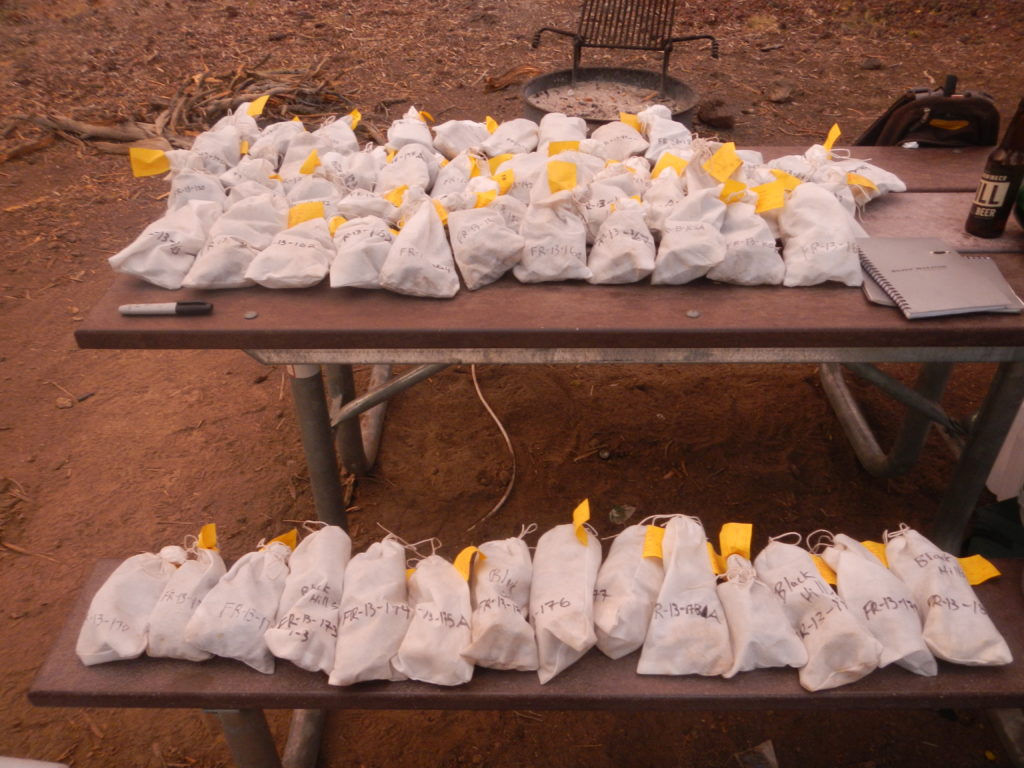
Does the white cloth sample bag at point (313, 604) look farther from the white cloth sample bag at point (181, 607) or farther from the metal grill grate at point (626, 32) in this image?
the metal grill grate at point (626, 32)

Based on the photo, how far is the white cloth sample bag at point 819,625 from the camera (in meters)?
1.35

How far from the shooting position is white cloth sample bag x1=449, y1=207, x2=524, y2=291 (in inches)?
68.4

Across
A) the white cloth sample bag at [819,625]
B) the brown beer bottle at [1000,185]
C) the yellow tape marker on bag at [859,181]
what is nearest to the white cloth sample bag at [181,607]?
the white cloth sample bag at [819,625]

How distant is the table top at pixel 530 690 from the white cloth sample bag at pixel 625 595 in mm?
45

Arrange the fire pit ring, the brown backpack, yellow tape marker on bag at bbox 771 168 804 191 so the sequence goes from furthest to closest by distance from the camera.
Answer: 1. the fire pit ring
2. the brown backpack
3. yellow tape marker on bag at bbox 771 168 804 191

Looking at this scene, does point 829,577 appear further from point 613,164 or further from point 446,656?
point 613,164

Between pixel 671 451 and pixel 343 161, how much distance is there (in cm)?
151

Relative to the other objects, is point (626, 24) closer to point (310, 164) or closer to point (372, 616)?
point (310, 164)

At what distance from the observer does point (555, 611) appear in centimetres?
142

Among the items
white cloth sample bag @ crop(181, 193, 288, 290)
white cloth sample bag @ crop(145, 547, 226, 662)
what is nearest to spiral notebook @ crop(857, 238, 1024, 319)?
white cloth sample bag @ crop(181, 193, 288, 290)

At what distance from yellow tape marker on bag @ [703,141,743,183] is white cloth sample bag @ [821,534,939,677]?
0.86m

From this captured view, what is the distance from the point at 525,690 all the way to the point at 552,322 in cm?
70

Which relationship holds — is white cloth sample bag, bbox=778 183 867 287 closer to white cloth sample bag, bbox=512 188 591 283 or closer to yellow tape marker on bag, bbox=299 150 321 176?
white cloth sample bag, bbox=512 188 591 283

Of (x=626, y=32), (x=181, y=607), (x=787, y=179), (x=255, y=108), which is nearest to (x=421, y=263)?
(x=181, y=607)
